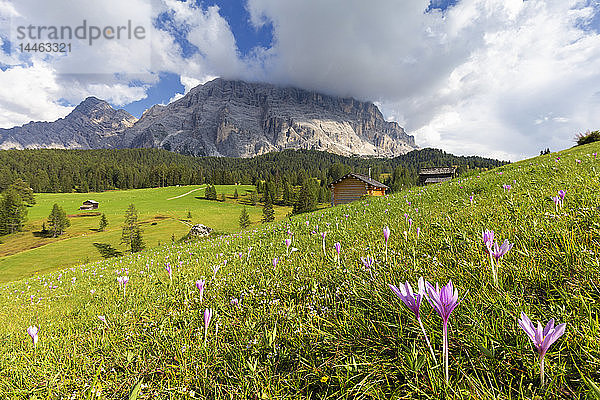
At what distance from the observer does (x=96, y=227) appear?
244 ft

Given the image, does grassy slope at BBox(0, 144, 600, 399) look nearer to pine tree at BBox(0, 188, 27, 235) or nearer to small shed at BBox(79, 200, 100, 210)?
pine tree at BBox(0, 188, 27, 235)

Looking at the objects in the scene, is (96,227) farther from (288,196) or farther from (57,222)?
(288,196)

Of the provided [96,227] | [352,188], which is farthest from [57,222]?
[352,188]

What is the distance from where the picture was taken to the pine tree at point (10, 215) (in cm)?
7694

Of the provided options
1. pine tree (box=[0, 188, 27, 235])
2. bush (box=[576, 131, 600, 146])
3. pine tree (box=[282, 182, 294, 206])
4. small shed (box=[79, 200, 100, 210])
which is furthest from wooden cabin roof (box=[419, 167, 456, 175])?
pine tree (box=[0, 188, 27, 235])

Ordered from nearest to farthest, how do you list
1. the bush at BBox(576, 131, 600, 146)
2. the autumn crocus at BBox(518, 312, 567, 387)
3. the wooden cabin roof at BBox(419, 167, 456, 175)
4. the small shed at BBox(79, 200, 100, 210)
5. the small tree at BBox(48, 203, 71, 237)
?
the autumn crocus at BBox(518, 312, 567, 387), the bush at BBox(576, 131, 600, 146), the small tree at BBox(48, 203, 71, 237), the wooden cabin roof at BBox(419, 167, 456, 175), the small shed at BBox(79, 200, 100, 210)

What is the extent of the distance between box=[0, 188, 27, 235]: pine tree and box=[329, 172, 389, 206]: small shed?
102 metres

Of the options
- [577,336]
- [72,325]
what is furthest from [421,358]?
[72,325]

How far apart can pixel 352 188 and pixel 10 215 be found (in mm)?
106254

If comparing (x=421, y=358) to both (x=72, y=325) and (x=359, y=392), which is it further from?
(x=72, y=325)

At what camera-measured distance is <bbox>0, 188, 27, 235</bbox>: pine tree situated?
7694 cm

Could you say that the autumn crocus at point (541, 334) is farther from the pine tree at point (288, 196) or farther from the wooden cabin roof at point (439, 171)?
the pine tree at point (288, 196)

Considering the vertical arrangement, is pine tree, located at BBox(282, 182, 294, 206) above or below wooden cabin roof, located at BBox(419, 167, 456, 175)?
below

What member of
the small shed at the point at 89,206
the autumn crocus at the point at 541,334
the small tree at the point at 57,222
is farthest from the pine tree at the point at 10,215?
the autumn crocus at the point at 541,334
